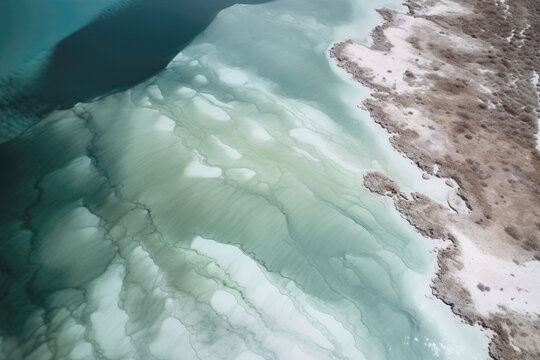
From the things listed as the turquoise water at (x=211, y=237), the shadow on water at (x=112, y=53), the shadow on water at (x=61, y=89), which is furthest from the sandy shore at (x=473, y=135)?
the shadow on water at (x=61, y=89)

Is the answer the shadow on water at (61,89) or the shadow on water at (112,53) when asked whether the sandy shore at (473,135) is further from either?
the shadow on water at (61,89)

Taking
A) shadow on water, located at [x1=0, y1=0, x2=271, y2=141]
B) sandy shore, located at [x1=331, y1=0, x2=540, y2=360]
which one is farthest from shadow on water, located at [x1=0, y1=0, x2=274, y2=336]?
sandy shore, located at [x1=331, y1=0, x2=540, y2=360]

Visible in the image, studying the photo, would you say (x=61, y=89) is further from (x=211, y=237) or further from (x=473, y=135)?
→ (x=473, y=135)

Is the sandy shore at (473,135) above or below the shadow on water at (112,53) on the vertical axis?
below

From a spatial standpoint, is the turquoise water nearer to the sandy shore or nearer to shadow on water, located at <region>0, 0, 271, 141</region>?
the sandy shore

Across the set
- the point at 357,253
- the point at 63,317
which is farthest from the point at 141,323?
the point at 357,253

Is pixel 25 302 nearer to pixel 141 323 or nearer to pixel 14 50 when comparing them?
pixel 141 323

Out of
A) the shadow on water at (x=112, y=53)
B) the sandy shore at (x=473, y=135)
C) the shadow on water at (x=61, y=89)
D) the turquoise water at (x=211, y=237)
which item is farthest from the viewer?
the shadow on water at (x=112, y=53)
